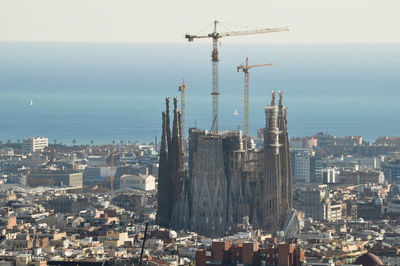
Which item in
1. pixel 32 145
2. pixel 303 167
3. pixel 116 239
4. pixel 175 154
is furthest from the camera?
pixel 32 145

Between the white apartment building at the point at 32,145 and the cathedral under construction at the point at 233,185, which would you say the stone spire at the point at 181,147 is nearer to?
the cathedral under construction at the point at 233,185

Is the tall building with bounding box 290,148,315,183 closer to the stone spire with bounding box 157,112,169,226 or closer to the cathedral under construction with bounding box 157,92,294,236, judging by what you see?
the stone spire with bounding box 157,112,169,226

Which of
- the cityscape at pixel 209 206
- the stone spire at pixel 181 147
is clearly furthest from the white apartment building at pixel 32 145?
the stone spire at pixel 181 147

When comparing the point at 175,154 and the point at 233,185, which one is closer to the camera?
the point at 233,185

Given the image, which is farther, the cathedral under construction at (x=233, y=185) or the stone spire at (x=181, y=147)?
the stone spire at (x=181, y=147)

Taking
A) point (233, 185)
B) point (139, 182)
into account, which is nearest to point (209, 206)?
point (233, 185)

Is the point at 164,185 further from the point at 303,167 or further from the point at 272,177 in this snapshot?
the point at 303,167

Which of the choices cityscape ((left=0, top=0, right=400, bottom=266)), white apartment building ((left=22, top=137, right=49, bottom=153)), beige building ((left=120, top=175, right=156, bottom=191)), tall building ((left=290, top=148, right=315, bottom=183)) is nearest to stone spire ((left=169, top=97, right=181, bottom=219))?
cityscape ((left=0, top=0, right=400, bottom=266))
